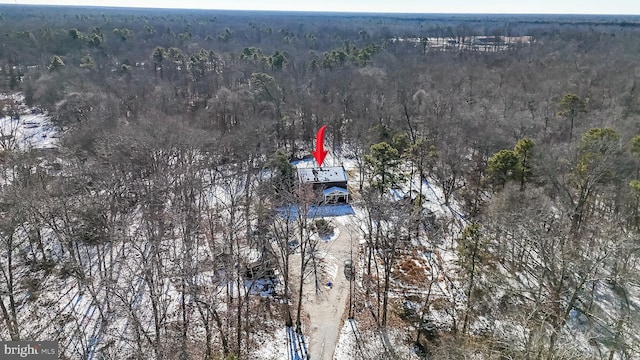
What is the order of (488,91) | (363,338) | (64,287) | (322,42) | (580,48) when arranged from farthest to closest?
1. (322,42)
2. (580,48)
3. (488,91)
4. (64,287)
5. (363,338)

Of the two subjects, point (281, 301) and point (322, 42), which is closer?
point (281, 301)

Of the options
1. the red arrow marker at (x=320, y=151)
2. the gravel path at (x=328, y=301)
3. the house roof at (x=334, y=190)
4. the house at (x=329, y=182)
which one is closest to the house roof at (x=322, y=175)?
the house at (x=329, y=182)

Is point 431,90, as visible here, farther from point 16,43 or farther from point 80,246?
point 16,43

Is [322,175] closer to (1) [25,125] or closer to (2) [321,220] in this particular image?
(2) [321,220]

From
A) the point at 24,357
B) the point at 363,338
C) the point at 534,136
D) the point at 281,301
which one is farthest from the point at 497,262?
the point at 24,357

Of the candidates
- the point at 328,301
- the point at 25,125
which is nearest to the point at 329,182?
the point at 328,301

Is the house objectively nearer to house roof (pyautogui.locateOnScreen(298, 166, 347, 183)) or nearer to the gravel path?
house roof (pyautogui.locateOnScreen(298, 166, 347, 183))

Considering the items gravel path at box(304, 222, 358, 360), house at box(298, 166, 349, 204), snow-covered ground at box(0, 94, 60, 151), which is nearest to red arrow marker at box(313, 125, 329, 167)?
house at box(298, 166, 349, 204)
